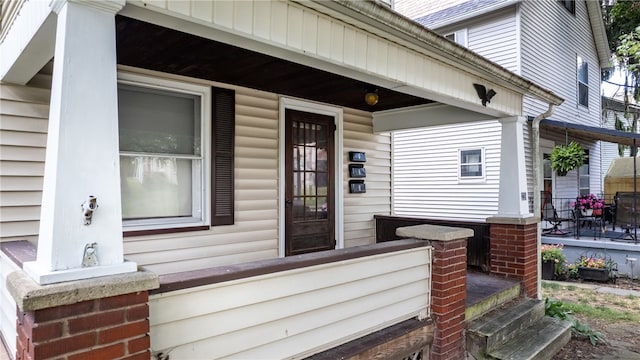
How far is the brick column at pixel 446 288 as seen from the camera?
122 inches

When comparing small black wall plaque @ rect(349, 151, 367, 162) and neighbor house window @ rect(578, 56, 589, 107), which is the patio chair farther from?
small black wall plaque @ rect(349, 151, 367, 162)

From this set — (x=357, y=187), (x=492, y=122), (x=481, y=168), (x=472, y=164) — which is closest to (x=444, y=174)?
(x=472, y=164)

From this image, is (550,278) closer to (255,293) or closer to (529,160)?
(529,160)

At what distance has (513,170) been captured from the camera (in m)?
4.51

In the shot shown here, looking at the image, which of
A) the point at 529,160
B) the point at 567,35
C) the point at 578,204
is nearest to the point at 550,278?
the point at 578,204

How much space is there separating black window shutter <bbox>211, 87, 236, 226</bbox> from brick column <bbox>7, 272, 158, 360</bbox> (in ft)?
6.94

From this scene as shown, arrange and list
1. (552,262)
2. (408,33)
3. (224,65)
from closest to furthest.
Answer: (408,33), (224,65), (552,262)

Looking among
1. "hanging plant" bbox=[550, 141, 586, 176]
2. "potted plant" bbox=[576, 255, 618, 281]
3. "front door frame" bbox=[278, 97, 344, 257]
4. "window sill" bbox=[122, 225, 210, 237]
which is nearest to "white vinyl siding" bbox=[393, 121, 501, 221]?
"hanging plant" bbox=[550, 141, 586, 176]

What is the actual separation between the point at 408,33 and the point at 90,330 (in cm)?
254

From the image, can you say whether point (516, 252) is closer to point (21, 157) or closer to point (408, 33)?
point (408, 33)

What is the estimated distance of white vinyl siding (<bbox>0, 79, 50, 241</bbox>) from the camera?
9.02 feet

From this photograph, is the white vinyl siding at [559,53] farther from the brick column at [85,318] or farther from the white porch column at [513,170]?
the brick column at [85,318]

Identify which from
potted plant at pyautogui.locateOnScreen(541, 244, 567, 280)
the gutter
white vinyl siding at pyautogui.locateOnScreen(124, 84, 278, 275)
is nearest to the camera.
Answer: the gutter

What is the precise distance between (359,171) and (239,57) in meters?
2.47
